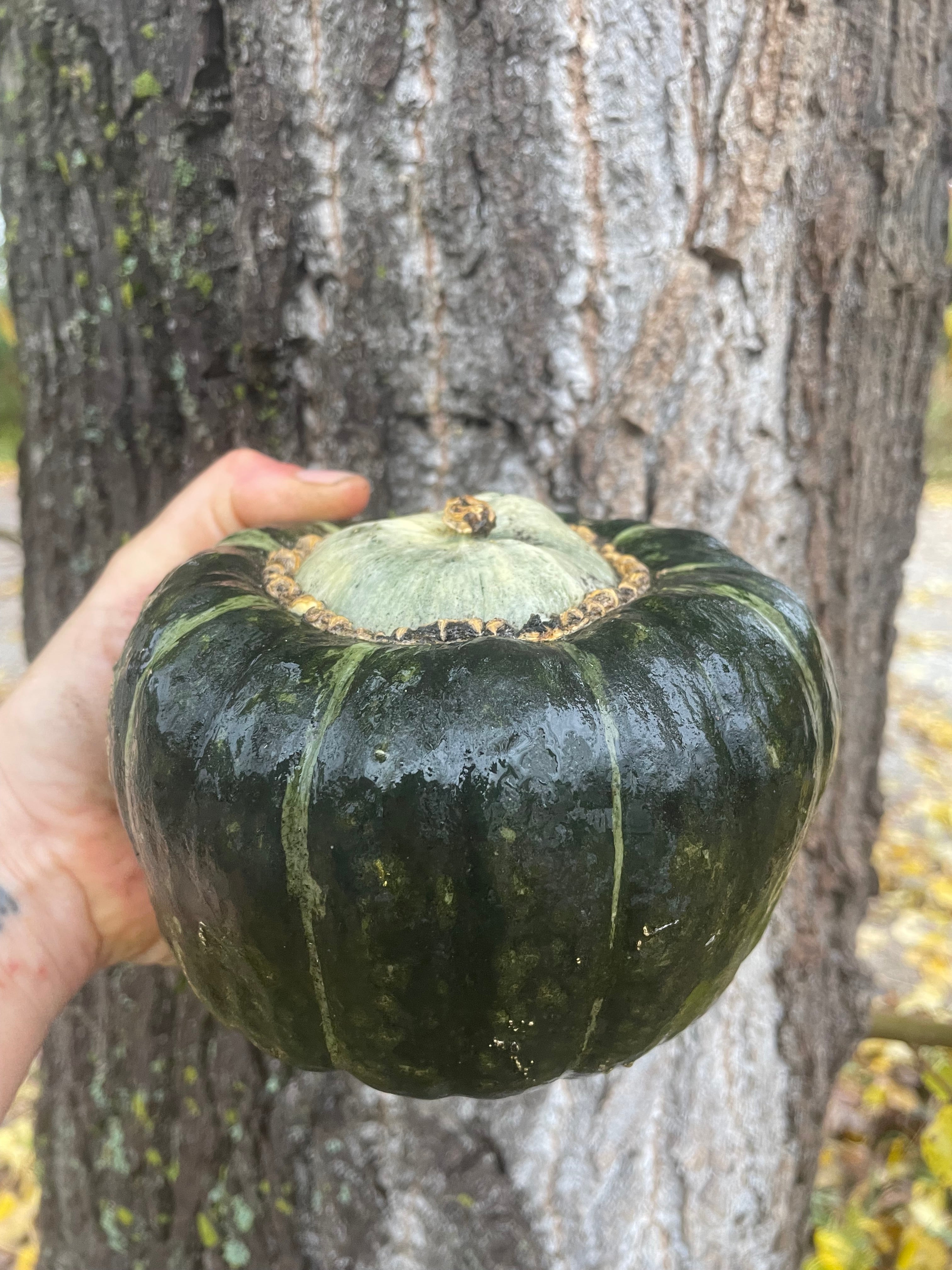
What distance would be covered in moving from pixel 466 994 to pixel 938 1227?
2931 mm

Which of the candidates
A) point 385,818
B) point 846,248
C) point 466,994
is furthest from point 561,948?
point 846,248

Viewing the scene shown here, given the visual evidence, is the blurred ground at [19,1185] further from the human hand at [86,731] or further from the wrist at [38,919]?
the wrist at [38,919]

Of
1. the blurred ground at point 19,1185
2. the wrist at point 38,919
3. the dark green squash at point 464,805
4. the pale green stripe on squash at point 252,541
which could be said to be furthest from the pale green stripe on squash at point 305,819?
the blurred ground at point 19,1185

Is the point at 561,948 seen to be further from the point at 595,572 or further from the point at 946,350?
the point at 946,350

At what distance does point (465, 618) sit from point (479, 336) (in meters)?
0.96

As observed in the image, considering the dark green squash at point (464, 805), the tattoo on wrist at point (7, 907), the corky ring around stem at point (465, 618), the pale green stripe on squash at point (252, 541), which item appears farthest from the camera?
the tattoo on wrist at point (7, 907)

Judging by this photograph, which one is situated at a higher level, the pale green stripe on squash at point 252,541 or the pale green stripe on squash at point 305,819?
the pale green stripe on squash at point 252,541

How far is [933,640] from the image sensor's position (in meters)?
8.66

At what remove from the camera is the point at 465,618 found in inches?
61.2

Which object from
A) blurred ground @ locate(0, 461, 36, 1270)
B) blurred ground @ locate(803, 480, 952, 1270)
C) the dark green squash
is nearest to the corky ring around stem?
the dark green squash

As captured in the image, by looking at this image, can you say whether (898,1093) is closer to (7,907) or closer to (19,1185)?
(7,907)

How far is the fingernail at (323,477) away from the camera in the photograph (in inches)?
82.7

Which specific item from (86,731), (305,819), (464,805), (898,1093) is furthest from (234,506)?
(898,1093)

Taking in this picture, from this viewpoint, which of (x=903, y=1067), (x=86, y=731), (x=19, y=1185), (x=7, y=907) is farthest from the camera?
(x=903, y=1067)
